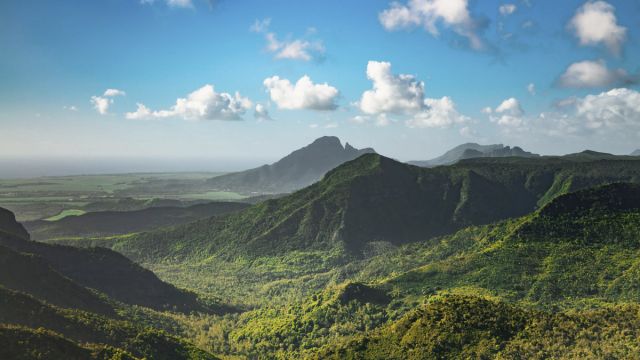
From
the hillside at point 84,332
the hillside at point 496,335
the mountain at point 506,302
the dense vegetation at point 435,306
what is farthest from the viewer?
the hillside at point 84,332

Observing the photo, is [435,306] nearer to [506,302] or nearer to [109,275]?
[506,302]

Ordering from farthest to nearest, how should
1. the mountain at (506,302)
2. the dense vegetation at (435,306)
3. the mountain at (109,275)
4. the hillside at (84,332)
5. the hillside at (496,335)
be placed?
the mountain at (109,275) → the hillside at (84,332) → the dense vegetation at (435,306) → the mountain at (506,302) → the hillside at (496,335)

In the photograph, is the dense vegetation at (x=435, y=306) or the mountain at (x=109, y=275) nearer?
the dense vegetation at (x=435, y=306)

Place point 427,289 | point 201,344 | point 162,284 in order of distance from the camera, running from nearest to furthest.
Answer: point 201,344 → point 427,289 → point 162,284

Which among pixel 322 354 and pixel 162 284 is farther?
pixel 162 284

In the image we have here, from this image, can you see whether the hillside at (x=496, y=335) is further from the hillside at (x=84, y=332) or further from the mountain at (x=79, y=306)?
the mountain at (x=79, y=306)

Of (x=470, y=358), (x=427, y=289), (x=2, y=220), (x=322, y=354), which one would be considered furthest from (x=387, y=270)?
(x=2, y=220)

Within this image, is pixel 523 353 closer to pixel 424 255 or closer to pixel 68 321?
pixel 68 321

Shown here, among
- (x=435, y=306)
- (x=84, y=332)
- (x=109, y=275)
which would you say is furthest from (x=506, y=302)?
(x=109, y=275)

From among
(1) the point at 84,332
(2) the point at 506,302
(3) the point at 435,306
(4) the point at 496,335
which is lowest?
(2) the point at 506,302

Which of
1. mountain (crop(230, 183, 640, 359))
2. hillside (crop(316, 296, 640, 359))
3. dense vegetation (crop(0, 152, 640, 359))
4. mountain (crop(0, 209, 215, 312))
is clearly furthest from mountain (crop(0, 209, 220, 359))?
hillside (crop(316, 296, 640, 359))

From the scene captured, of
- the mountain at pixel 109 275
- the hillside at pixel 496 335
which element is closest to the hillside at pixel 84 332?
the hillside at pixel 496 335
